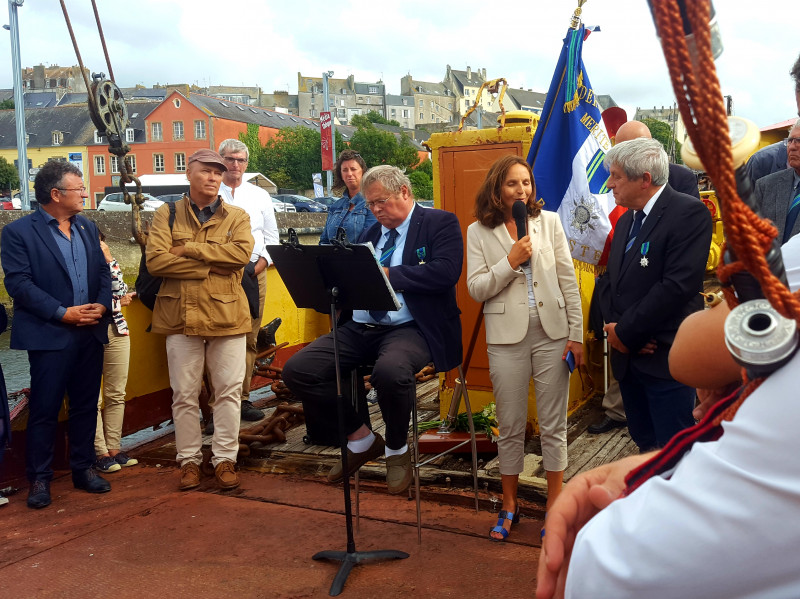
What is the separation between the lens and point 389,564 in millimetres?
3975

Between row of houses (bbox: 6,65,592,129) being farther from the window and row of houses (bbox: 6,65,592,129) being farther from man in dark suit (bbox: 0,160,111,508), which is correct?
man in dark suit (bbox: 0,160,111,508)

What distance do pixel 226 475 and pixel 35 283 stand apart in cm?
185

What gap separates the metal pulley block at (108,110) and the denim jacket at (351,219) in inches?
67.1

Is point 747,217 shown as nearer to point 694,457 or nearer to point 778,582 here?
point 694,457

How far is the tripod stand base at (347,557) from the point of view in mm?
3715

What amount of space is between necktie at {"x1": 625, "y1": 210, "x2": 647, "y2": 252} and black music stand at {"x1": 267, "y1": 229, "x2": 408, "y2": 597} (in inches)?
48.2

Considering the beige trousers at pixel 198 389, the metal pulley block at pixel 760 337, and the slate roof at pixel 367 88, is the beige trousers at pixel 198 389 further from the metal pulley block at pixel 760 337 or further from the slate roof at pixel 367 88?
the slate roof at pixel 367 88

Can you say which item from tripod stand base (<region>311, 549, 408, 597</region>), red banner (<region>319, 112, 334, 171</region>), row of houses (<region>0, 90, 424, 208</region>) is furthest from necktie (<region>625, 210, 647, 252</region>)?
row of houses (<region>0, 90, 424, 208</region>)

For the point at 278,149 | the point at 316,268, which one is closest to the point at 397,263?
the point at 316,268

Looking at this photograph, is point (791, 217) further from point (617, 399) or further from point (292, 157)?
point (292, 157)

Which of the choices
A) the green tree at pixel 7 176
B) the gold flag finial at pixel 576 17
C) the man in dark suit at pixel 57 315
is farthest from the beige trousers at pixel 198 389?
the green tree at pixel 7 176

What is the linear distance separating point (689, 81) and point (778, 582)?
0.52m

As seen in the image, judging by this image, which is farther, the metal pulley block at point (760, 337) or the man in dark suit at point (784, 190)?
the man in dark suit at point (784, 190)

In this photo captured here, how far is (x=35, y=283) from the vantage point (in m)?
5.20
